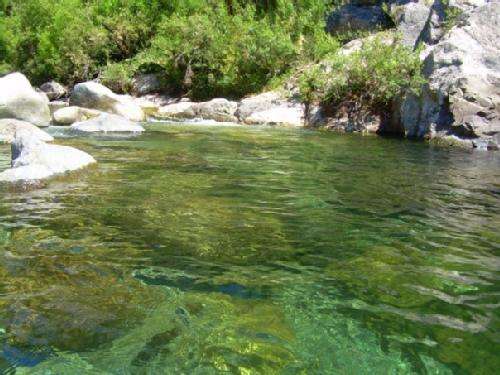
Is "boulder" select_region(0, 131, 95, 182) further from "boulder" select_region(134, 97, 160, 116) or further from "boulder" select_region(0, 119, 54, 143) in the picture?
"boulder" select_region(134, 97, 160, 116)

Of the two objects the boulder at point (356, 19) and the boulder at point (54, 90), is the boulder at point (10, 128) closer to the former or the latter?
the boulder at point (54, 90)

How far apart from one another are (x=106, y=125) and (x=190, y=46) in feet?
49.1

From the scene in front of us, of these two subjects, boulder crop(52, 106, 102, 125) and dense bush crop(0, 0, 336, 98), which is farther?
dense bush crop(0, 0, 336, 98)

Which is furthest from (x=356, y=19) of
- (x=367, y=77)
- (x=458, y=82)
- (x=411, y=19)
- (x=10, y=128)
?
(x=10, y=128)

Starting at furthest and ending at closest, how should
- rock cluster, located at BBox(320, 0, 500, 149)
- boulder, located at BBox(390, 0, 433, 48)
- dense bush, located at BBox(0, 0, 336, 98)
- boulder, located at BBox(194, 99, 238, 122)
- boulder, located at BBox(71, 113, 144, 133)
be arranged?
dense bush, located at BBox(0, 0, 336, 98) → boulder, located at BBox(390, 0, 433, 48) → boulder, located at BBox(194, 99, 238, 122) → rock cluster, located at BBox(320, 0, 500, 149) → boulder, located at BBox(71, 113, 144, 133)

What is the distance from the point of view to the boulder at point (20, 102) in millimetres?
16141

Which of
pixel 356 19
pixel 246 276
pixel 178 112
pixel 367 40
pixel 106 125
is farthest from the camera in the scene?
pixel 356 19

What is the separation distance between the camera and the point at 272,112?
22.4m

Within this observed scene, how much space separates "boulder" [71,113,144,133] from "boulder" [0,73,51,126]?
79.3 inches

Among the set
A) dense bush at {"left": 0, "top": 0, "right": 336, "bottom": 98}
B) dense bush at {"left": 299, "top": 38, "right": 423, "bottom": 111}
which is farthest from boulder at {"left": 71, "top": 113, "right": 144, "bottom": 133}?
dense bush at {"left": 0, "top": 0, "right": 336, "bottom": 98}

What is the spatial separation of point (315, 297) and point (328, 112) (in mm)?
18348

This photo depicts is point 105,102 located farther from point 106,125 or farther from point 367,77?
point 367,77

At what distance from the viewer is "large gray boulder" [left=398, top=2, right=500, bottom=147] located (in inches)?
620

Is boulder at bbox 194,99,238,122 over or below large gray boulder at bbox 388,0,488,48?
below
